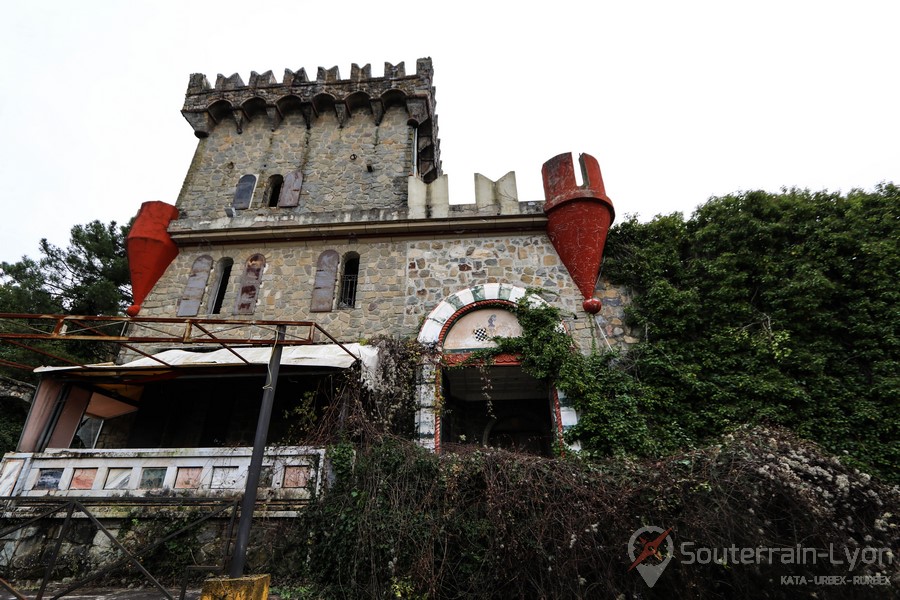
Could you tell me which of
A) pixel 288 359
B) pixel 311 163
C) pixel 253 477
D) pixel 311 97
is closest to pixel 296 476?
pixel 253 477

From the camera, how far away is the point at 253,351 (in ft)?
25.1

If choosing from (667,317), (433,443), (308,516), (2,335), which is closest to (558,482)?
(433,443)

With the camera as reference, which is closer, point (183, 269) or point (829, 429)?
point (829, 429)

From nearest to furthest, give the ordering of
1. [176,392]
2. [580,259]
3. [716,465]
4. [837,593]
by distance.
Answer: [837,593] → [716,465] → [580,259] → [176,392]

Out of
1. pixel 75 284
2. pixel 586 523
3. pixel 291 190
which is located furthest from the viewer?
pixel 75 284

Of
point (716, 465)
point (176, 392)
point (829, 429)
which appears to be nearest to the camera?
point (716, 465)

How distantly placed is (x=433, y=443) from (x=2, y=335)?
6508 millimetres

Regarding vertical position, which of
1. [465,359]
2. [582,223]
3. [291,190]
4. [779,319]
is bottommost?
[465,359]

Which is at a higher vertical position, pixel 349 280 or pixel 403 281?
pixel 349 280

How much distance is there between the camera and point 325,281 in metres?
9.44

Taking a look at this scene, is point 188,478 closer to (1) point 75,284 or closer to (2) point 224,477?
(2) point 224,477

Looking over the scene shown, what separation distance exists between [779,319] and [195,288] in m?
11.6

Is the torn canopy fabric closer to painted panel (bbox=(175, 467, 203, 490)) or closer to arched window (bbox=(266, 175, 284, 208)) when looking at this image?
painted panel (bbox=(175, 467, 203, 490))

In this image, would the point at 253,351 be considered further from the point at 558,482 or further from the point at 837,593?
the point at 837,593
